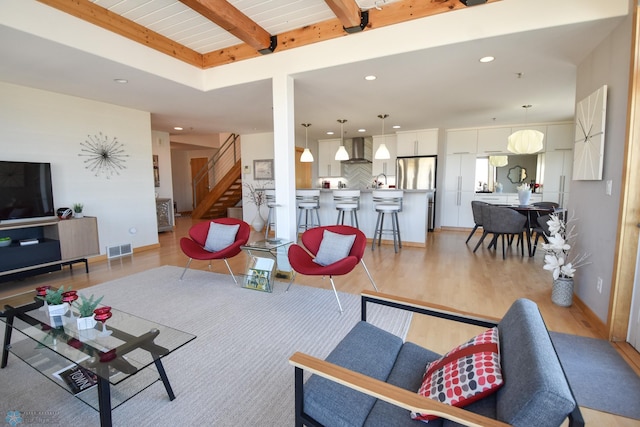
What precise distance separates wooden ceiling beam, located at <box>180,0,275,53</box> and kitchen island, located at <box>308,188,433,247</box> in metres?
2.98

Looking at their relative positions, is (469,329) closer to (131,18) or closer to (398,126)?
(131,18)

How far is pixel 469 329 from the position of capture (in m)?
2.48

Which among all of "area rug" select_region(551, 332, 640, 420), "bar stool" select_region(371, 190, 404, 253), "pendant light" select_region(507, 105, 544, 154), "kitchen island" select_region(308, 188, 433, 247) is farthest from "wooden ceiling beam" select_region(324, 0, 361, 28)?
"pendant light" select_region(507, 105, 544, 154)

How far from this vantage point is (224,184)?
880 cm

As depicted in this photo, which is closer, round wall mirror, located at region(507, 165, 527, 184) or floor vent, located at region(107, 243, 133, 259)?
floor vent, located at region(107, 243, 133, 259)

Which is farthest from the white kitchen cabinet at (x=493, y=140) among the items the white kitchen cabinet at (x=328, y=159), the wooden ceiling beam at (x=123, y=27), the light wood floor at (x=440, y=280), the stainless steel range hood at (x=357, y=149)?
the wooden ceiling beam at (x=123, y=27)

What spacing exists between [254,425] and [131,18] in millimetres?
3955

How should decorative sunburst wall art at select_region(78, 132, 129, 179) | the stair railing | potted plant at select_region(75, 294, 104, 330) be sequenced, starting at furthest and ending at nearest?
the stair railing, decorative sunburst wall art at select_region(78, 132, 129, 179), potted plant at select_region(75, 294, 104, 330)

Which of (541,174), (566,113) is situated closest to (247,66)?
(566,113)

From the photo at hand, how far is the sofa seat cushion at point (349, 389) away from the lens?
1.09 metres

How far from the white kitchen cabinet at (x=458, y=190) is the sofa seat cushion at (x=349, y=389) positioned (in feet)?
22.0

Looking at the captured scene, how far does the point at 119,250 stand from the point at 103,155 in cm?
158

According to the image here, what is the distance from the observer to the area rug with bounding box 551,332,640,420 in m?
1.69

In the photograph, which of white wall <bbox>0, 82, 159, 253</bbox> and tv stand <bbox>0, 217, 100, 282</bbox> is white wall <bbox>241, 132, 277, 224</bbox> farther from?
tv stand <bbox>0, 217, 100, 282</bbox>
